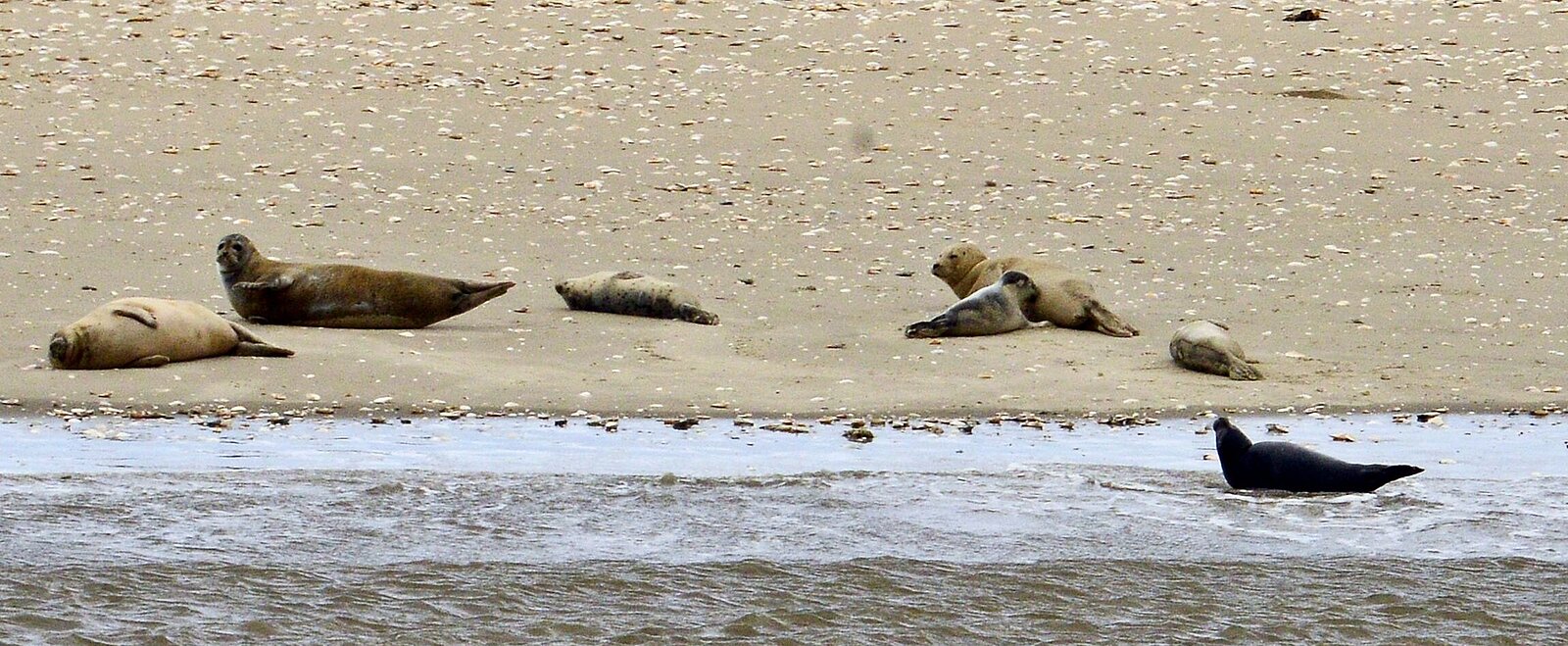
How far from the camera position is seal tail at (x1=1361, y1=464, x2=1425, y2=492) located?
5688 mm

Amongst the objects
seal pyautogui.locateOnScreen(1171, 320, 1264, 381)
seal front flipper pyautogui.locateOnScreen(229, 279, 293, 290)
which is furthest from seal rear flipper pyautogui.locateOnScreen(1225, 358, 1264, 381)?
seal front flipper pyautogui.locateOnScreen(229, 279, 293, 290)

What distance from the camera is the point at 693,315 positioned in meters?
9.41

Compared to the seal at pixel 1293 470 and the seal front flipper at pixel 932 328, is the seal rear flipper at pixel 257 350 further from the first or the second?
the seal at pixel 1293 470

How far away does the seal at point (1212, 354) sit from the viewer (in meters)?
8.29

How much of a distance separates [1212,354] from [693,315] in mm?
2381

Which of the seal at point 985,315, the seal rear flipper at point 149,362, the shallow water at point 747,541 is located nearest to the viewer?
Answer: the shallow water at point 747,541

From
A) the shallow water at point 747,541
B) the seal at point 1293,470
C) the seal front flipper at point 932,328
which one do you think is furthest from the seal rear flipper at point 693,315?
the seal at point 1293,470

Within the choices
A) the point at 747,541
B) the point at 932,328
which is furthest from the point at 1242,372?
the point at 747,541

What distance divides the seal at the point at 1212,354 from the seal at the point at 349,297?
3.10 meters

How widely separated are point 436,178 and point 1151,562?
27.4ft

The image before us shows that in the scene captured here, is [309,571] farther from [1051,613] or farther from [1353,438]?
[1353,438]

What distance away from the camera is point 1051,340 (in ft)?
29.8

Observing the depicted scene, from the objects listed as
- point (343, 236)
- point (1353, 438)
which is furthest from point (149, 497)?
point (343, 236)

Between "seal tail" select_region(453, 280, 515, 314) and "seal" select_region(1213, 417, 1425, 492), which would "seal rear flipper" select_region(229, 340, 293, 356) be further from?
"seal" select_region(1213, 417, 1425, 492)
